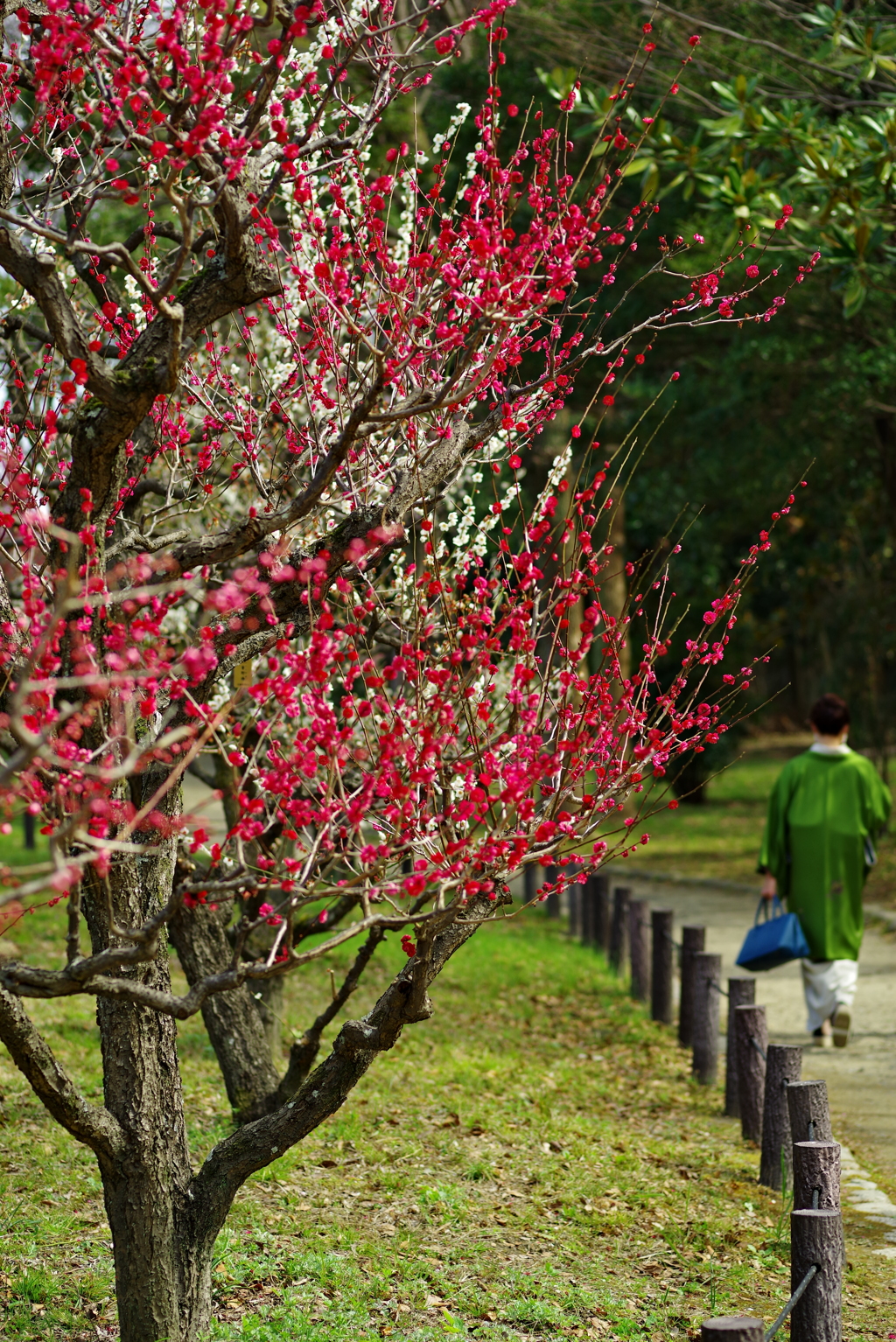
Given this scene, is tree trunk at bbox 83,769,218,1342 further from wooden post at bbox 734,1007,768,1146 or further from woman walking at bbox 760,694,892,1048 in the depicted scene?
woman walking at bbox 760,694,892,1048

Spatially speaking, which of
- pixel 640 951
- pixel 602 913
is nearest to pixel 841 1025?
pixel 640 951

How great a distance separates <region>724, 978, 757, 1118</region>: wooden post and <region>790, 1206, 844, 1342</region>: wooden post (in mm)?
3273

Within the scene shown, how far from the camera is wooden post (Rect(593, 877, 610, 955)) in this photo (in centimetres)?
1281

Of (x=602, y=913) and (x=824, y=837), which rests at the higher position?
(x=824, y=837)

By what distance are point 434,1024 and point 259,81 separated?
6.84m

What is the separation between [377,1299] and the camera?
477cm

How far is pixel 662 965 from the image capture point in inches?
385

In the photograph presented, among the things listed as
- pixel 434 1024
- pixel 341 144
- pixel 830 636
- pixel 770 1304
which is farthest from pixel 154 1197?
pixel 830 636

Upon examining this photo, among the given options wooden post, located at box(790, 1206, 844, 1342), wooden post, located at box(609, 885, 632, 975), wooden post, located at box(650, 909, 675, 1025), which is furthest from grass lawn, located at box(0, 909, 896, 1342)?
wooden post, located at box(609, 885, 632, 975)

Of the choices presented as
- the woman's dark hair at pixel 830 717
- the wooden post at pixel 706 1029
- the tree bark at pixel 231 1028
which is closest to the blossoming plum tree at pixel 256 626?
the tree bark at pixel 231 1028

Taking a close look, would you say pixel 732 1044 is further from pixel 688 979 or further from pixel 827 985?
pixel 827 985

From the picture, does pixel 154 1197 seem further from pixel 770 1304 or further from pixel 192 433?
pixel 192 433

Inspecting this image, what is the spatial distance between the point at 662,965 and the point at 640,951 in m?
0.99

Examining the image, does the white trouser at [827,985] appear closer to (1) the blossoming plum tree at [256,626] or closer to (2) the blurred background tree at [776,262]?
(2) the blurred background tree at [776,262]
